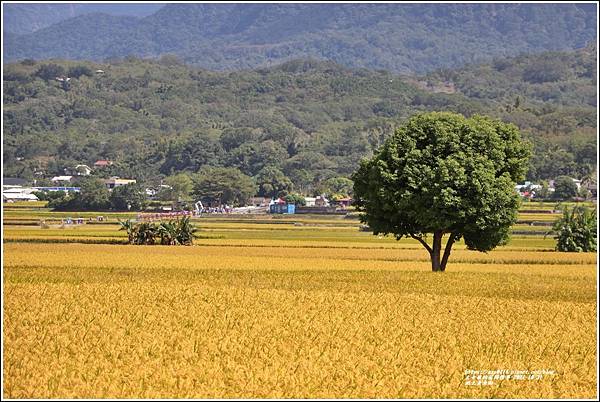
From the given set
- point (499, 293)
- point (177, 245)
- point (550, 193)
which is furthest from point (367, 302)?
point (550, 193)

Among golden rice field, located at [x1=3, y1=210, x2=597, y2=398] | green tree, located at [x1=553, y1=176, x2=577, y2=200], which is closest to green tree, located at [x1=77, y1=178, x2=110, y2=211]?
green tree, located at [x1=553, y1=176, x2=577, y2=200]

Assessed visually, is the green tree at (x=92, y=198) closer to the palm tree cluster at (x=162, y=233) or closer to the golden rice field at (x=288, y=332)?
the palm tree cluster at (x=162, y=233)

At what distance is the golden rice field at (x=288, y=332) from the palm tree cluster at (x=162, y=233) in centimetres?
2286

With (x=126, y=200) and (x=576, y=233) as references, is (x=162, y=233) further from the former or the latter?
(x=126, y=200)

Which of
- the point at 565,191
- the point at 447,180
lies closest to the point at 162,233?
the point at 447,180

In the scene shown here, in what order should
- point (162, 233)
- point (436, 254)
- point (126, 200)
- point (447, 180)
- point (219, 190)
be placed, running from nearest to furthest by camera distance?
point (447, 180)
point (436, 254)
point (162, 233)
point (126, 200)
point (219, 190)

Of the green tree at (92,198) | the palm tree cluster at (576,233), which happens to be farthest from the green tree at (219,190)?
the palm tree cluster at (576,233)

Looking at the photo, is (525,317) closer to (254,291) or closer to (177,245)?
(254,291)

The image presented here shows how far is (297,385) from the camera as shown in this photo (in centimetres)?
1855

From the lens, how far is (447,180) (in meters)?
51.1

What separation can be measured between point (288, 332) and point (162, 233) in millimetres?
51731

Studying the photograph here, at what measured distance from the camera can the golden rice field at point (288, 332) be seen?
18.8m

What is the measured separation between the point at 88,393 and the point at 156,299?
1441 centimetres

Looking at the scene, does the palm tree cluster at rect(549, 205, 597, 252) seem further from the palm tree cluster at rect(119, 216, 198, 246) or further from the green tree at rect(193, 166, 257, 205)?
the green tree at rect(193, 166, 257, 205)
